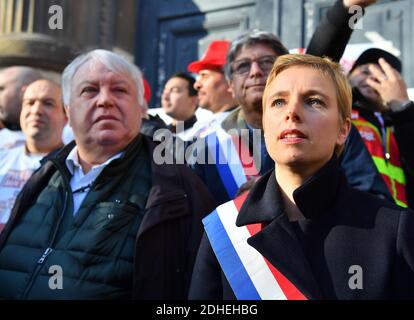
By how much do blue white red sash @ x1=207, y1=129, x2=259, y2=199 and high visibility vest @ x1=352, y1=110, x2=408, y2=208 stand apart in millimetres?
578

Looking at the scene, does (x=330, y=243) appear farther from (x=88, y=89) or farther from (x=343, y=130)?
(x=88, y=89)

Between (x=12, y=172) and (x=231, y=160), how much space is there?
1.21 metres

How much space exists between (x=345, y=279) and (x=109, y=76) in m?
1.43

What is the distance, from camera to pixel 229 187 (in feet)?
8.81

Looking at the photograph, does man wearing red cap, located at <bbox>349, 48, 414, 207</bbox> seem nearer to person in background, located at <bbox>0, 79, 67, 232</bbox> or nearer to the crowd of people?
the crowd of people

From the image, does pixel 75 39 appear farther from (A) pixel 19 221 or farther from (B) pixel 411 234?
(B) pixel 411 234

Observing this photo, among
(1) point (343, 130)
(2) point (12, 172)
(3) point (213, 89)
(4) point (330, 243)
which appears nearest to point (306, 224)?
(4) point (330, 243)

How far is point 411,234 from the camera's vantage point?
5.60ft

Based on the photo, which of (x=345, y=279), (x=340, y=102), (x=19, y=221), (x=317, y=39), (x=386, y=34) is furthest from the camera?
(x=386, y=34)

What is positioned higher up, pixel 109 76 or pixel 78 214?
pixel 109 76

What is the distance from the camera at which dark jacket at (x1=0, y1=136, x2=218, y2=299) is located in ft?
7.20

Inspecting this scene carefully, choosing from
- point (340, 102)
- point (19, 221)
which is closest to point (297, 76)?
point (340, 102)

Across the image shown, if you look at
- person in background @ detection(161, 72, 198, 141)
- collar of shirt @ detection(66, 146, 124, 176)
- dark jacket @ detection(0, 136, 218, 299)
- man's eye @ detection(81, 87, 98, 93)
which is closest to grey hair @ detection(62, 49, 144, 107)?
man's eye @ detection(81, 87, 98, 93)

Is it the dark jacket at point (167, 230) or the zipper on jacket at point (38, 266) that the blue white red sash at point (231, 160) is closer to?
the dark jacket at point (167, 230)
